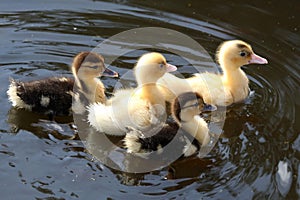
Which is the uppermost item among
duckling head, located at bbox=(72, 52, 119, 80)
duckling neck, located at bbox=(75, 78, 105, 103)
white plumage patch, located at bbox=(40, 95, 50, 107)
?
duckling head, located at bbox=(72, 52, 119, 80)

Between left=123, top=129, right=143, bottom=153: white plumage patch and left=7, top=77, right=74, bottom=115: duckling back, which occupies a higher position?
left=7, top=77, right=74, bottom=115: duckling back

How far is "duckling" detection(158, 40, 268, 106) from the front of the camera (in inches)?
159

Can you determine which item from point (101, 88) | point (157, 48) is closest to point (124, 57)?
point (157, 48)

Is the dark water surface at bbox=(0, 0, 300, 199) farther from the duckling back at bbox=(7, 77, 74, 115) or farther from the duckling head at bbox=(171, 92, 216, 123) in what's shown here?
the duckling head at bbox=(171, 92, 216, 123)

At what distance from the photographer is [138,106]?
360 centimetres

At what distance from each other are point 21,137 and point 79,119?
15.4 inches

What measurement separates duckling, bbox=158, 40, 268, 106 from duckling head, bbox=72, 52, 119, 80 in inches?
18.0

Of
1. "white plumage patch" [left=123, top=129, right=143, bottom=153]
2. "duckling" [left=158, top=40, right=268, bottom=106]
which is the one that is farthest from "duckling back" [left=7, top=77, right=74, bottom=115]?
"duckling" [left=158, top=40, right=268, bottom=106]

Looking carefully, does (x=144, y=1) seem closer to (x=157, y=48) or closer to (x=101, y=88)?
(x=157, y=48)

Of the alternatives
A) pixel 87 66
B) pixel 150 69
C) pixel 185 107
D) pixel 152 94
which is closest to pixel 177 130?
pixel 185 107

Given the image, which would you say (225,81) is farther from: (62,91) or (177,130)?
(62,91)

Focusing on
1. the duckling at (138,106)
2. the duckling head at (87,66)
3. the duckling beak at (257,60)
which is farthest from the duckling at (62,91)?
the duckling beak at (257,60)

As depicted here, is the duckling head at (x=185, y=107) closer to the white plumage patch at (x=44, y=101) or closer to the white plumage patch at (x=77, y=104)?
the white plumage patch at (x=77, y=104)

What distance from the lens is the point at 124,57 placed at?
4590 millimetres
